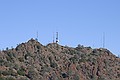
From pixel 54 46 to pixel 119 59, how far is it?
16385 millimetres

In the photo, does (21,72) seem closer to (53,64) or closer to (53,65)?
(53,65)

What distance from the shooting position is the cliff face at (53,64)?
3733 inches

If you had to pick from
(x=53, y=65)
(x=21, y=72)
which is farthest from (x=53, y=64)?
(x=21, y=72)


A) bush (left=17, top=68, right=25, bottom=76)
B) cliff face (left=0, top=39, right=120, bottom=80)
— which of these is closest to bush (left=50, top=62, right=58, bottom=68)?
cliff face (left=0, top=39, right=120, bottom=80)

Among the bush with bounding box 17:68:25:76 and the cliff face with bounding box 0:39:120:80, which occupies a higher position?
the cliff face with bounding box 0:39:120:80

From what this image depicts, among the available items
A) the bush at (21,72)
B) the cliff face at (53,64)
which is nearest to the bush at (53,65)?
the cliff face at (53,64)

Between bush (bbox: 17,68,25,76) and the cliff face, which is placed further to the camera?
the cliff face

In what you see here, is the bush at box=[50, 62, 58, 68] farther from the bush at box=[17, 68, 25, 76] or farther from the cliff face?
the bush at box=[17, 68, 25, 76]

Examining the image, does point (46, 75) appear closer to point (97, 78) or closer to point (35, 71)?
point (35, 71)

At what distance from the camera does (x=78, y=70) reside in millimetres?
101750

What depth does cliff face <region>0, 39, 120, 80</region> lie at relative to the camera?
311 ft

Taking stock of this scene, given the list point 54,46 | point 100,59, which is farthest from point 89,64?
point 54,46

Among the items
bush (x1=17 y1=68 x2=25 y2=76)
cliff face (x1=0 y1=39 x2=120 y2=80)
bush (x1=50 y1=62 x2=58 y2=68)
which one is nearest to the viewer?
bush (x1=17 y1=68 x2=25 y2=76)

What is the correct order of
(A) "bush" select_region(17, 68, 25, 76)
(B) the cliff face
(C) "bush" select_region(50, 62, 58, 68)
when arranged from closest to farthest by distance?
(A) "bush" select_region(17, 68, 25, 76) < (B) the cliff face < (C) "bush" select_region(50, 62, 58, 68)
